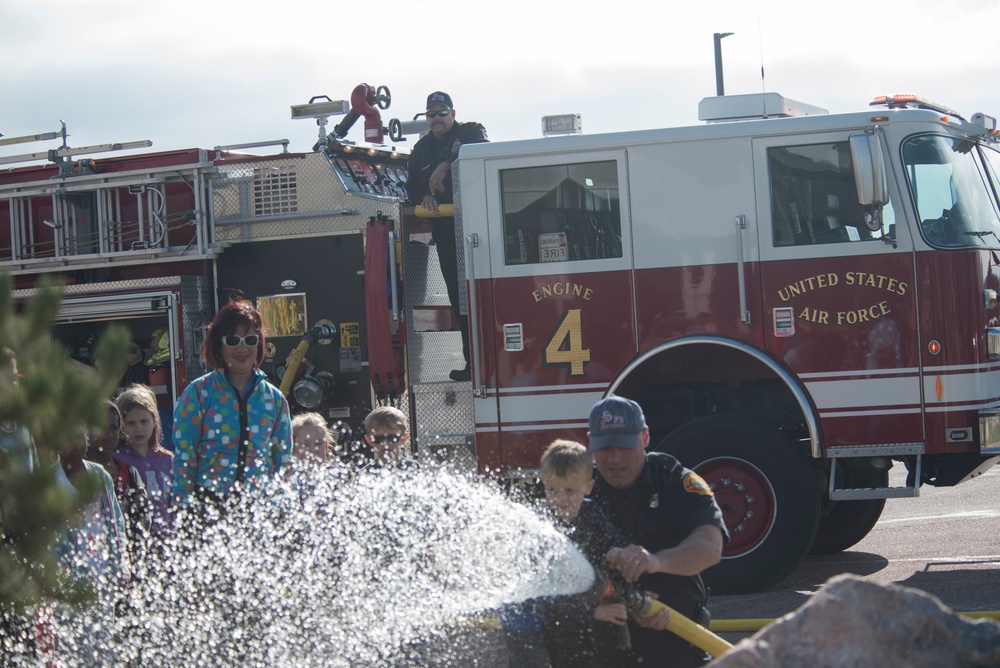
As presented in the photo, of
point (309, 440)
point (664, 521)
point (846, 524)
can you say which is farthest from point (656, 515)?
point (846, 524)

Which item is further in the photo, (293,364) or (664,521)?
(293,364)

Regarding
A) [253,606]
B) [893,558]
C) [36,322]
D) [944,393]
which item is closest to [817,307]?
[944,393]

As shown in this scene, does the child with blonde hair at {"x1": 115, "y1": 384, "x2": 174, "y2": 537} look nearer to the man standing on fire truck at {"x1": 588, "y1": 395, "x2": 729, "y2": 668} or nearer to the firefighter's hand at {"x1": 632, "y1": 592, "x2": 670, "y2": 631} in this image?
the man standing on fire truck at {"x1": 588, "y1": 395, "x2": 729, "y2": 668}

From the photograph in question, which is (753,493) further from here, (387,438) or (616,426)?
(616,426)

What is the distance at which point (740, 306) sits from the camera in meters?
6.84

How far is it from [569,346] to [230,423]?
2.68 m

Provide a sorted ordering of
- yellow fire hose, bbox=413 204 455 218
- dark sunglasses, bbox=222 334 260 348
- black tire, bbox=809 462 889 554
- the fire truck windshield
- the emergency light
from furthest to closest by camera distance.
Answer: black tire, bbox=809 462 889 554 < yellow fire hose, bbox=413 204 455 218 < the emergency light < the fire truck windshield < dark sunglasses, bbox=222 334 260 348

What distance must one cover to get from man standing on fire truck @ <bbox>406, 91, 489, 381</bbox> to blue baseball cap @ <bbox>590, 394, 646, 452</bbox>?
3.86m

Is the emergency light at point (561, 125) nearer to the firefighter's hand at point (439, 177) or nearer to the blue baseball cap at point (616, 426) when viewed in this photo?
the firefighter's hand at point (439, 177)

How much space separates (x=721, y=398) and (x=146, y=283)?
14.4ft

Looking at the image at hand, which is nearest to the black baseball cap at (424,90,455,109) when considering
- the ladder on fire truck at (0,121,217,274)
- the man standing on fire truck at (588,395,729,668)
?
the ladder on fire truck at (0,121,217,274)

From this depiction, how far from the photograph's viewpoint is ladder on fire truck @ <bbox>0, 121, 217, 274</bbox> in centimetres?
907

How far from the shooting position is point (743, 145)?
276 inches

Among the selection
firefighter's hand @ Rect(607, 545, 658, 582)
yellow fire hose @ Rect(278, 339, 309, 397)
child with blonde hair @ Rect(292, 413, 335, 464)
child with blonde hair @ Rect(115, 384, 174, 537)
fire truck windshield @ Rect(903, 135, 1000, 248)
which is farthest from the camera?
yellow fire hose @ Rect(278, 339, 309, 397)
